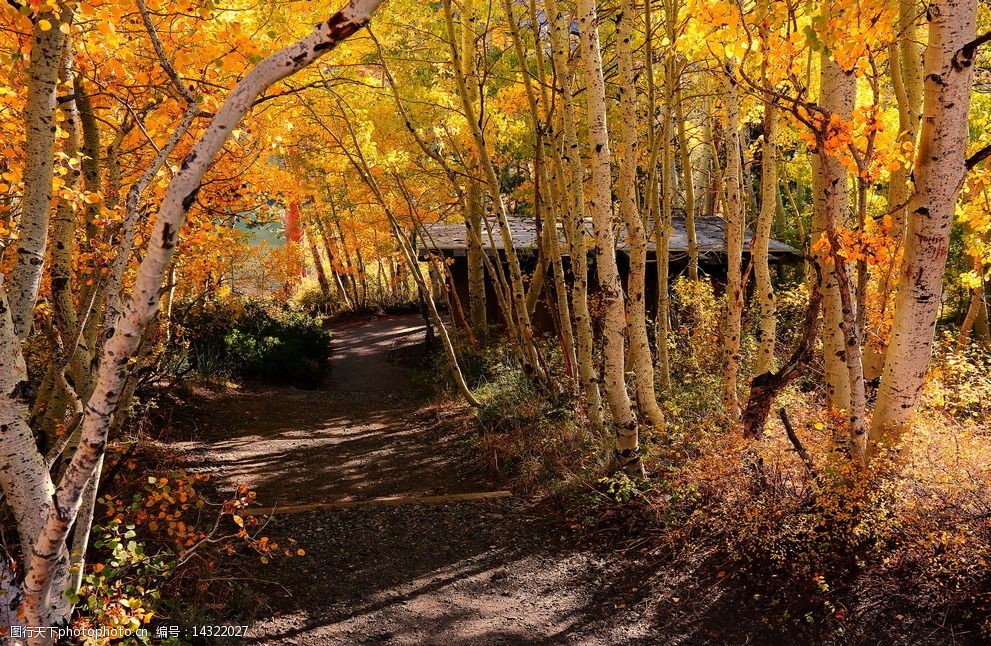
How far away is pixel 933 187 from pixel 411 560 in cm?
379

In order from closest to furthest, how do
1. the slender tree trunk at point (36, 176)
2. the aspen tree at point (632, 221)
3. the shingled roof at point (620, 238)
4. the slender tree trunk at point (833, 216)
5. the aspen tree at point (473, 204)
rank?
the slender tree trunk at point (36, 176)
the slender tree trunk at point (833, 216)
the aspen tree at point (632, 221)
the aspen tree at point (473, 204)
the shingled roof at point (620, 238)

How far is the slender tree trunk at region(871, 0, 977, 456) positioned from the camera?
124 inches

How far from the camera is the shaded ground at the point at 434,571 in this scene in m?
3.65

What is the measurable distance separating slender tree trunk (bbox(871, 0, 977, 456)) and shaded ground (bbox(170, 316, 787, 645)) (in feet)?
5.60

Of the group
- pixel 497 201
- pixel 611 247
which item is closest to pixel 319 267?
pixel 497 201

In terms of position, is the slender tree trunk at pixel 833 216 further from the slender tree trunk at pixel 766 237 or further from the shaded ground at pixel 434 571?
the shaded ground at pixel 434 571

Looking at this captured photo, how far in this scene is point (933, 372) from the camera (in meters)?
5.62

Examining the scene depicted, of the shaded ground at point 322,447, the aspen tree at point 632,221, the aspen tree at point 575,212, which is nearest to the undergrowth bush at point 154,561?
the shaded ground at point 322,447

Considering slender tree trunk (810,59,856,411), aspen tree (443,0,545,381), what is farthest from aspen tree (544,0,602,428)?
slender tree trunk (810,59,856,411)

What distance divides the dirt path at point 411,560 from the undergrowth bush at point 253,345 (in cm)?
336

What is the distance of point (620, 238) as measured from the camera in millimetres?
11352

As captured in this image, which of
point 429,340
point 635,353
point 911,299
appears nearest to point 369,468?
point 635,353

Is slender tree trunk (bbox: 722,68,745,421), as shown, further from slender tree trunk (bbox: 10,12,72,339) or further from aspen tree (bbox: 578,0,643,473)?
slender tree trunk (bbox: 10,12,72,339)

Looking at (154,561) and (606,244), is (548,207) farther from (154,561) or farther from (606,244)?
(154,561)
